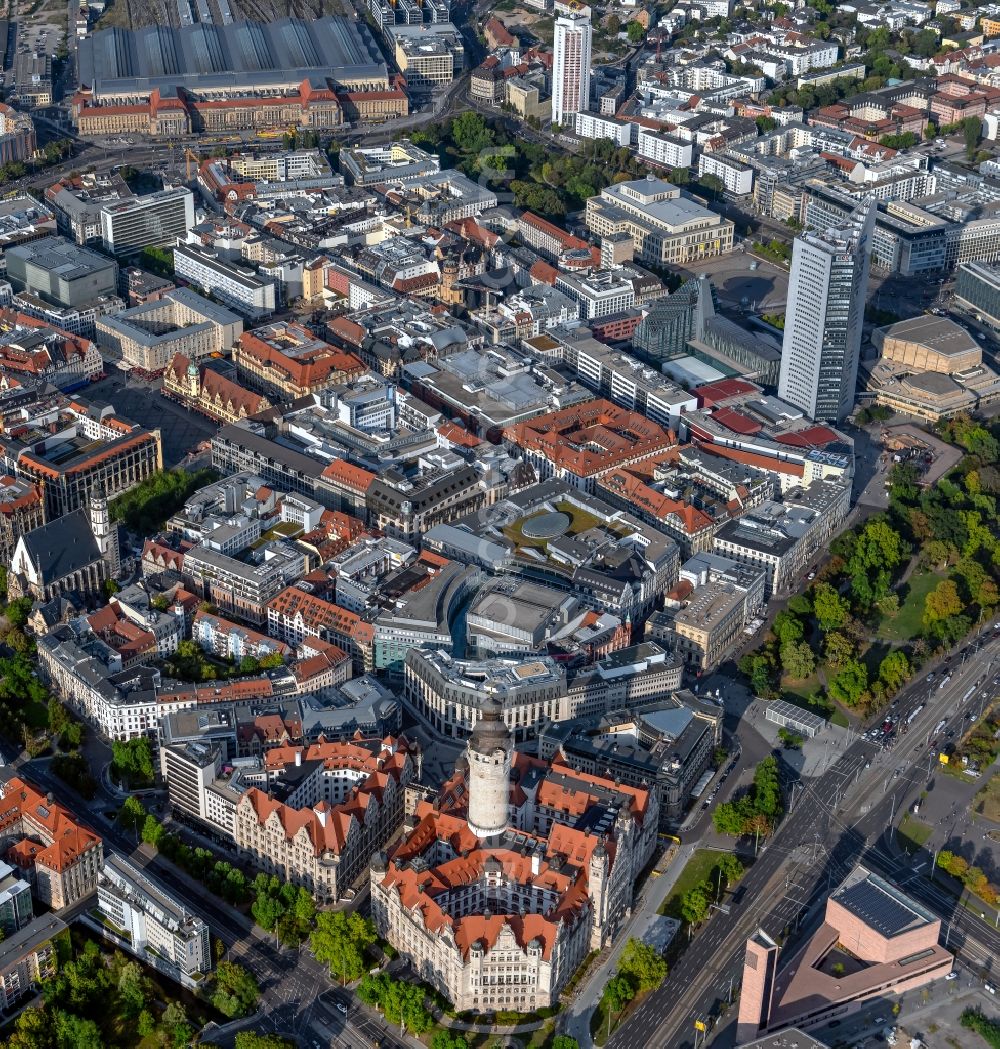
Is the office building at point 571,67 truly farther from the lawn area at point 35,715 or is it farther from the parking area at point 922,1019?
the parking area at point 922,1019

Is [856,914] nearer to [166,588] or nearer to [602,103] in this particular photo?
[166,588]

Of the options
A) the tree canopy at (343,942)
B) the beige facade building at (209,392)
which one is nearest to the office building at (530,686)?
the tree canopy at (343,942)

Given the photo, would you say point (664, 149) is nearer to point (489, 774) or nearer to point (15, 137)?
point (15, 137)

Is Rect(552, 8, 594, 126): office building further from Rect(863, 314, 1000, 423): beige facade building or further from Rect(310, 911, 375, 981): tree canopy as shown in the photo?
Rect(310, 911, 375, 981): tree canopy

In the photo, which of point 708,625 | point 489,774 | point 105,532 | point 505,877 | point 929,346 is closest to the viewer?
point 489,774

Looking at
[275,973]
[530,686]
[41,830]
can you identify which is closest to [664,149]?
[530,686]

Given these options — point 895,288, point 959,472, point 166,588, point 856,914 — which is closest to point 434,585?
point 166,588
